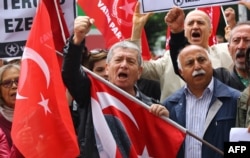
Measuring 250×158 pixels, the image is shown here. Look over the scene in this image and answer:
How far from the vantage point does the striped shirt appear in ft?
21.5

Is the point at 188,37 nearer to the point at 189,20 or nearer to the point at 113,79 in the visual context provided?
the point at 189,20

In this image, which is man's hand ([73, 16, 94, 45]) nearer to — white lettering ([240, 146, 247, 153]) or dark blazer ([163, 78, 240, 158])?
dark blazer ([163, 78, 240, 158])

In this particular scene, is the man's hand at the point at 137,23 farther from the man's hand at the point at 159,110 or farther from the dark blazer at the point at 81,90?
the man's hand at the point at 159,110

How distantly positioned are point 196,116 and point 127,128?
494mm

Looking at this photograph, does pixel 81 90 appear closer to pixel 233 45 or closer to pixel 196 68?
pixel 196 68

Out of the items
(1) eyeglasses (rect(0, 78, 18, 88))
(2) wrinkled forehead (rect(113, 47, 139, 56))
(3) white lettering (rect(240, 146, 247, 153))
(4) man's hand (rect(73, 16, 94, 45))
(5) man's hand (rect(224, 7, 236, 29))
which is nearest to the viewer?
(3) white lettering (rect(240, 146, 247, 153))

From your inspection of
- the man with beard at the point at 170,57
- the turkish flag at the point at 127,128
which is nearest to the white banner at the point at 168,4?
the man with beard at the point at 170,57

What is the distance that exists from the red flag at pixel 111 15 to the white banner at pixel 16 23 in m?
1.04

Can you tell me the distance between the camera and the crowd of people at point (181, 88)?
6.48m

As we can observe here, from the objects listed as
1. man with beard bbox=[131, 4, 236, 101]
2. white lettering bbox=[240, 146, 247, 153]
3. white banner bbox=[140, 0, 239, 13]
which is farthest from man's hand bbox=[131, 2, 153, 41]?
white lettering bbox=[240, 146, 247, 153]

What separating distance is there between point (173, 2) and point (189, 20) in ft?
1.20

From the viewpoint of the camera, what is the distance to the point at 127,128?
21.6 ft

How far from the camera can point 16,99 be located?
641 centimetres

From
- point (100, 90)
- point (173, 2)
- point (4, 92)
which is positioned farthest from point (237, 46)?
point (4, 92)
